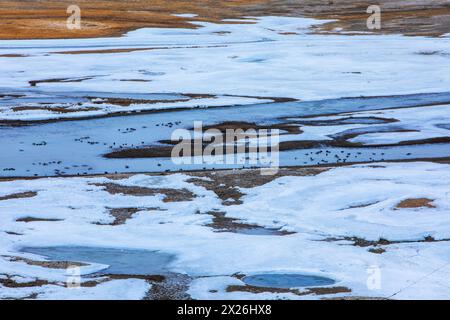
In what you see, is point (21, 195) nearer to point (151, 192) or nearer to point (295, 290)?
point (151, 192)

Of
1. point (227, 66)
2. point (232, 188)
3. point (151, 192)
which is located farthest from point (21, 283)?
point (227, 66)

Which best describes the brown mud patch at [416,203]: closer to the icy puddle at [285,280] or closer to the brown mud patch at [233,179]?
the brown mud patch at [233,179]

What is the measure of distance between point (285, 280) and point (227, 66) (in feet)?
87.3

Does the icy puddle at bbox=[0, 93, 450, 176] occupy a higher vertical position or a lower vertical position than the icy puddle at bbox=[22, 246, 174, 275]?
lower

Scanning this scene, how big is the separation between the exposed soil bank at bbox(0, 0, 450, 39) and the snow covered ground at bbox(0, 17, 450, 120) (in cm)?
370

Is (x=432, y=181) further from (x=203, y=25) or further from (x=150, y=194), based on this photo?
(x=203, y=25)

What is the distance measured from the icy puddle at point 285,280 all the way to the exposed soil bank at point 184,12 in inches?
1599

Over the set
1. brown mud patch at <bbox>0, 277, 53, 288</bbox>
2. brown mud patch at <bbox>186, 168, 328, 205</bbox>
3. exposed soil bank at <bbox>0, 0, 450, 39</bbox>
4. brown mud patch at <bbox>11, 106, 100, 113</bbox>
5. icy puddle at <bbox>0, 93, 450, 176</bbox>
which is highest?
exposed soil bank at <bbox>0, 0, 450, 39</bbox>

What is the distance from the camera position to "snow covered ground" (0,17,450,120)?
3278cm

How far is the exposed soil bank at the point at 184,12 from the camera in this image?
53906 millimetres

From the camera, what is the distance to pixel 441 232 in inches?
574

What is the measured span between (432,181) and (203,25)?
138 ft

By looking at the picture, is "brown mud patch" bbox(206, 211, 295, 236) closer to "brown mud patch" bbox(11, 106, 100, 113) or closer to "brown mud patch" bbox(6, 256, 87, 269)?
"brown mud patch" bbox(6, 256, 87, 269)

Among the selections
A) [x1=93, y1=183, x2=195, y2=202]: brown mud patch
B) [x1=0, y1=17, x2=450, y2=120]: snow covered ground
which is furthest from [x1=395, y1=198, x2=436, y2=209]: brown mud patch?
[x1=0, y1=17, x2=450, y2=120]: snow covered ground
